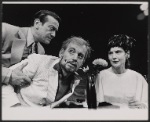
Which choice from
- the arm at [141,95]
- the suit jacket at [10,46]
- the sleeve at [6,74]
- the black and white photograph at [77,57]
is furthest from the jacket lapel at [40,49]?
the arm at [141,95]

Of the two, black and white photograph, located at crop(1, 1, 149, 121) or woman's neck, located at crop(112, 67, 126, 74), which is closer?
black and white photograph, located at crop(1, 1, 149, 121)

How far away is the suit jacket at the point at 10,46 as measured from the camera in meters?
3.20

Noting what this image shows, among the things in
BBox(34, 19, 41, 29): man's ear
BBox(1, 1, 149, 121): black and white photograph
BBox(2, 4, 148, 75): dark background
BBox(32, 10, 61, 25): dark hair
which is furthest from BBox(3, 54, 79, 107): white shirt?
BBox(32, 10, 61, 25): dark hair

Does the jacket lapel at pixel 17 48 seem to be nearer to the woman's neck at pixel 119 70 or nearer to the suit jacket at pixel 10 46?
the suit jacket at pixel 10 46

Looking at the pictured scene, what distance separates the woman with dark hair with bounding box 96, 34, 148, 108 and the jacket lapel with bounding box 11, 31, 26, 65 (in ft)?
3.31

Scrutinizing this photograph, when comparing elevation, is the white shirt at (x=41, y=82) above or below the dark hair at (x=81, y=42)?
below

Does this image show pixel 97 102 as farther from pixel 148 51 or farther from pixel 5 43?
pixel 5 43

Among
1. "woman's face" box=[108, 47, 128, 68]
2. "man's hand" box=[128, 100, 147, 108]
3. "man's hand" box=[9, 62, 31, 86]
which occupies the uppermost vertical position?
"woman's face" box=[108, 47, 128, 68]

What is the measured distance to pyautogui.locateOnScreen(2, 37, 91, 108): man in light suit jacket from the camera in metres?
3.20

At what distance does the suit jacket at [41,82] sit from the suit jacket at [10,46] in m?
0.09

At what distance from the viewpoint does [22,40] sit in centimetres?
323

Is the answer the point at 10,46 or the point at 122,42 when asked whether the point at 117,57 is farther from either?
the point at 10,46

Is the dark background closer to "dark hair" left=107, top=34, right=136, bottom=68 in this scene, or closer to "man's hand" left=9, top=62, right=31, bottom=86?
"dark hair" left=107, top=34, right=136, bottom=68

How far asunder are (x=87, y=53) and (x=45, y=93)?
0.72 m
